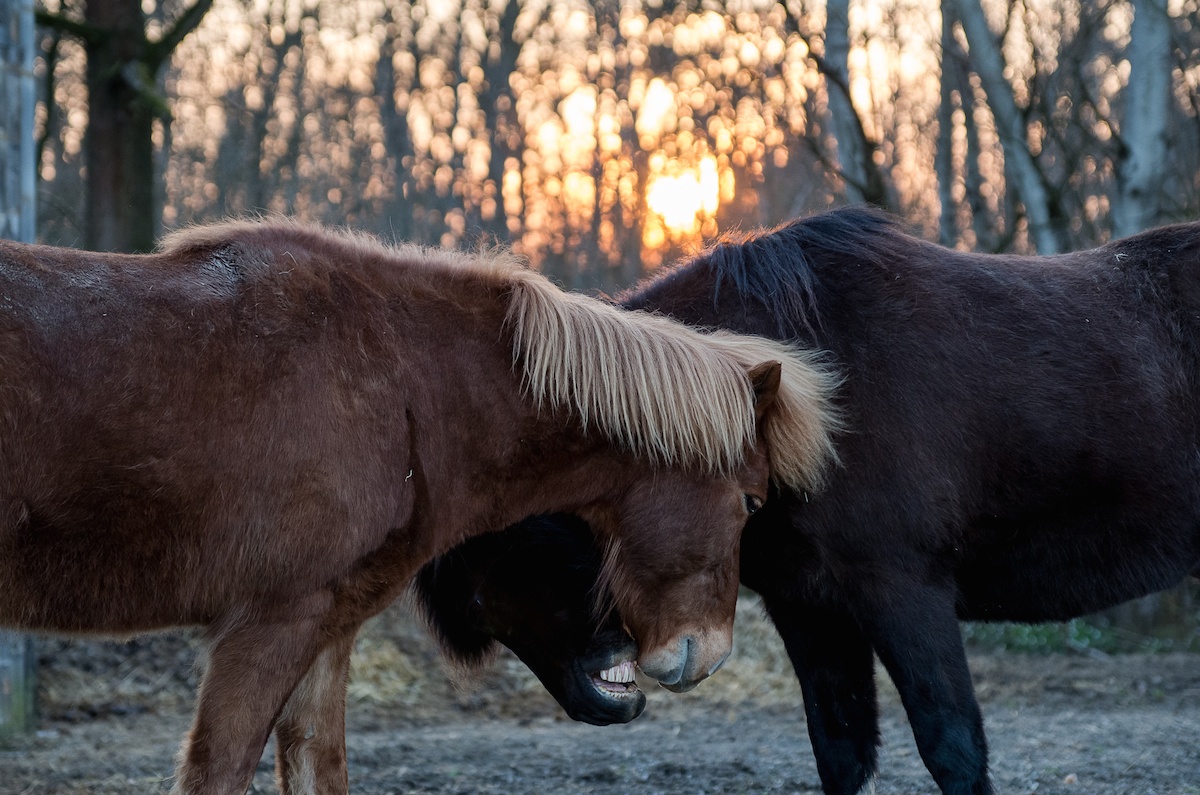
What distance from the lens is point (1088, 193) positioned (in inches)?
678

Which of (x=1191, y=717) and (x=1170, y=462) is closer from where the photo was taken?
(x=1170, y=462)

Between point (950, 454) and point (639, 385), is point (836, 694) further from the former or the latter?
point (639, 385)

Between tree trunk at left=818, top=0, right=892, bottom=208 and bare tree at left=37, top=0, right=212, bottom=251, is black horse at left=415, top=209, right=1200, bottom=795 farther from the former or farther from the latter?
bare tree at left=37, top=0, right=212, bottom=251

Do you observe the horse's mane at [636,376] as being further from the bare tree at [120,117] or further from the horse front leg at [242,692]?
the bare tree at [120,117]

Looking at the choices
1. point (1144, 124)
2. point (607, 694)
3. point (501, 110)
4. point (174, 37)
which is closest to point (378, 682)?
point (607, 694)

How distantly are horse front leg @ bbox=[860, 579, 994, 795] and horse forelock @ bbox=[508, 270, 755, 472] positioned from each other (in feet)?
2.40

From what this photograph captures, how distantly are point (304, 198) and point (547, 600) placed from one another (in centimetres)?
1616

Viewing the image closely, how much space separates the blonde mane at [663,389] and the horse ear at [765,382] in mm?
31

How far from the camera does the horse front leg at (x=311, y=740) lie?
3.60 m

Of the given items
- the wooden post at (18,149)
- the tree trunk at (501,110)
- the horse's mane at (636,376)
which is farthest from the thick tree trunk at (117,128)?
the tree trunk at (501,110)

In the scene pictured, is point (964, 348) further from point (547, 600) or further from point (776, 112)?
point (776, 112)

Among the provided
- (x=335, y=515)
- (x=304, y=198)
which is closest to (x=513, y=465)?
(x=335, y=515)

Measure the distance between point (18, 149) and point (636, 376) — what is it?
4.82 metres

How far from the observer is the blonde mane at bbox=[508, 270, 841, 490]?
3.32 metres
